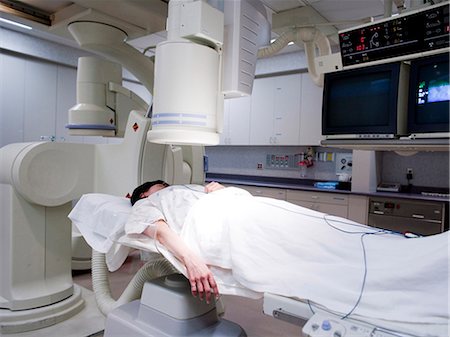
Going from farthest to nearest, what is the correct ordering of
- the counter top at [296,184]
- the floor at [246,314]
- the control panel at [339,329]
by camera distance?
the counter top at [296,184], the floor at [246,314], the control panel at [339,329]

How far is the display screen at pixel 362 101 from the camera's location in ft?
4.98

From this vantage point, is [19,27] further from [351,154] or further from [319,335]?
[319,335]

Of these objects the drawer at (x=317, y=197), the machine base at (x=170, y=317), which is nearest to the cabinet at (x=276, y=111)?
the drawer at (x=317, y=197)

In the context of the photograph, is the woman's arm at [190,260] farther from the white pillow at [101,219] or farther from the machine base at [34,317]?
the machine base at [34,317]

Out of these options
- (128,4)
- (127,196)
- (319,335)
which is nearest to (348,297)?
(319,335)

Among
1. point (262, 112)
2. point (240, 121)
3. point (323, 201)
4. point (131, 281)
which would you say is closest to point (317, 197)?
point (323, 201)

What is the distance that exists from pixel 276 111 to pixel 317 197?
1.33 metres

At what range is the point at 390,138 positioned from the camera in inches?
58.5

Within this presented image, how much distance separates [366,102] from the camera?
5.45ft

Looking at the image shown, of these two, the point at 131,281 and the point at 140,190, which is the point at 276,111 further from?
the point at 131,281

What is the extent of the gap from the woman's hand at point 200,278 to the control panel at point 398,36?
106 cm

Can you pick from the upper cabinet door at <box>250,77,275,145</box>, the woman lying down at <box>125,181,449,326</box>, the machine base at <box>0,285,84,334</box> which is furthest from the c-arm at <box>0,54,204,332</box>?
the upper cabinet door at <box>250,77,275,145</box>

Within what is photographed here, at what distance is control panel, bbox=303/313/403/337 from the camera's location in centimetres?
91

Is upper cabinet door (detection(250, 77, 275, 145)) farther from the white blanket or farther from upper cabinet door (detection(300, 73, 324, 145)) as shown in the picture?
the white blanket
